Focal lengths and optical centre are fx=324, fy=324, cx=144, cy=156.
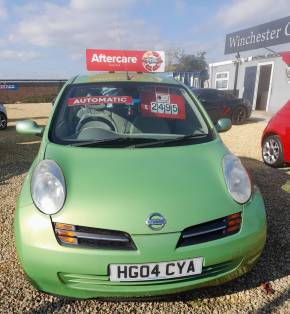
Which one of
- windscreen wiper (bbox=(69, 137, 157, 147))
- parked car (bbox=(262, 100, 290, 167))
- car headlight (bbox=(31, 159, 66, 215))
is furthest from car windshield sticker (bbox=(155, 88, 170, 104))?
parked car (bbox=(262, 100, 290, 167))

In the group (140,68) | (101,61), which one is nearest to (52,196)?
(140,68)

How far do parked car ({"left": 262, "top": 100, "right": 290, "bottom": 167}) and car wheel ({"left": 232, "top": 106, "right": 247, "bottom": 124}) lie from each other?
6.75 meters

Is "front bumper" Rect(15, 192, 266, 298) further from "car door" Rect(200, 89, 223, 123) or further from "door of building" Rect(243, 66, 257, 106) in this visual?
"door of building" Rect(243, 66, 257, 106)

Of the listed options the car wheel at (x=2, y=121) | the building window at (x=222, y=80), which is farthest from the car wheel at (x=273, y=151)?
the building window at (x=222, y=80)

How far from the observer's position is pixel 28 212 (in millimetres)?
2090

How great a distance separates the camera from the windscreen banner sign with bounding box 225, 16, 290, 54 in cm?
1645

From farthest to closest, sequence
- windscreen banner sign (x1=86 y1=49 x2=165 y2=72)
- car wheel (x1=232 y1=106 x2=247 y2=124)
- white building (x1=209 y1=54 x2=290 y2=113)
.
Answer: white building (x1=209 y1=54 x2=290 y2=113)
car wheel (x1=232 y1=106 x2=247 y2=124)
windscreen banner sign (x1=86 y1=49 x2=165 y2=72)

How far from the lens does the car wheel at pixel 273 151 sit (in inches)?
234

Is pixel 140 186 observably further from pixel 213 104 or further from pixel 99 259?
pixel 213 104

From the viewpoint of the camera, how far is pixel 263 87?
18438 millimetres

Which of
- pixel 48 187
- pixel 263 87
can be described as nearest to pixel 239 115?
pixel 263 87

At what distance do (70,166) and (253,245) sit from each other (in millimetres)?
1374

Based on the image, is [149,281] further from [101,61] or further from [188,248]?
[101,61]

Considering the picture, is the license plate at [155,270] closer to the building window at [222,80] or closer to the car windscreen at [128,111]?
the car windscreen at [128,111]
